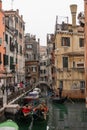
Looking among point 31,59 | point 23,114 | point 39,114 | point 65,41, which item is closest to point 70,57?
point 65,41

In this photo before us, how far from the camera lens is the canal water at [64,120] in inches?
1030

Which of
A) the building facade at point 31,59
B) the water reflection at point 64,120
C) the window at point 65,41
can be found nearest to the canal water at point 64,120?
the water reflection at point 64,120

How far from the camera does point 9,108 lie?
2742cm

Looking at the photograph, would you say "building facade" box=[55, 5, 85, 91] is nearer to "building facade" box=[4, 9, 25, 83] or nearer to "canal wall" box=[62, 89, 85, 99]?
"canal wall" box=[62, 89, 85, 99]

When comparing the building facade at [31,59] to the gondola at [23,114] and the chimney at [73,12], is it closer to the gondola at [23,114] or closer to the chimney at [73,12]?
the chimney at [73,12]

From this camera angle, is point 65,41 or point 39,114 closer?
point 39,114

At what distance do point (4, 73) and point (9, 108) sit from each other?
10936mm

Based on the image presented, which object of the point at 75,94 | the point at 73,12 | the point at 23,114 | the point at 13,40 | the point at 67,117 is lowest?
the point at 67,117

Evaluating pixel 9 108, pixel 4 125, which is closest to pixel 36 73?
pixel 9 108

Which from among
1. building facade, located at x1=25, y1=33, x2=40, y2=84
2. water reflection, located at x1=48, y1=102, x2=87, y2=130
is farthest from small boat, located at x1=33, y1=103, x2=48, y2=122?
building facade, located at x1=25, y1=33, x2=40, y2=84

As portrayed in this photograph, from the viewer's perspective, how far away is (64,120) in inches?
1179

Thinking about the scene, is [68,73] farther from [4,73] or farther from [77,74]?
[4,73]

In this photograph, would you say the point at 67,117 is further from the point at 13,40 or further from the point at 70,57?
the point at 13,40

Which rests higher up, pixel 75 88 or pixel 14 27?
pixel 14 27
